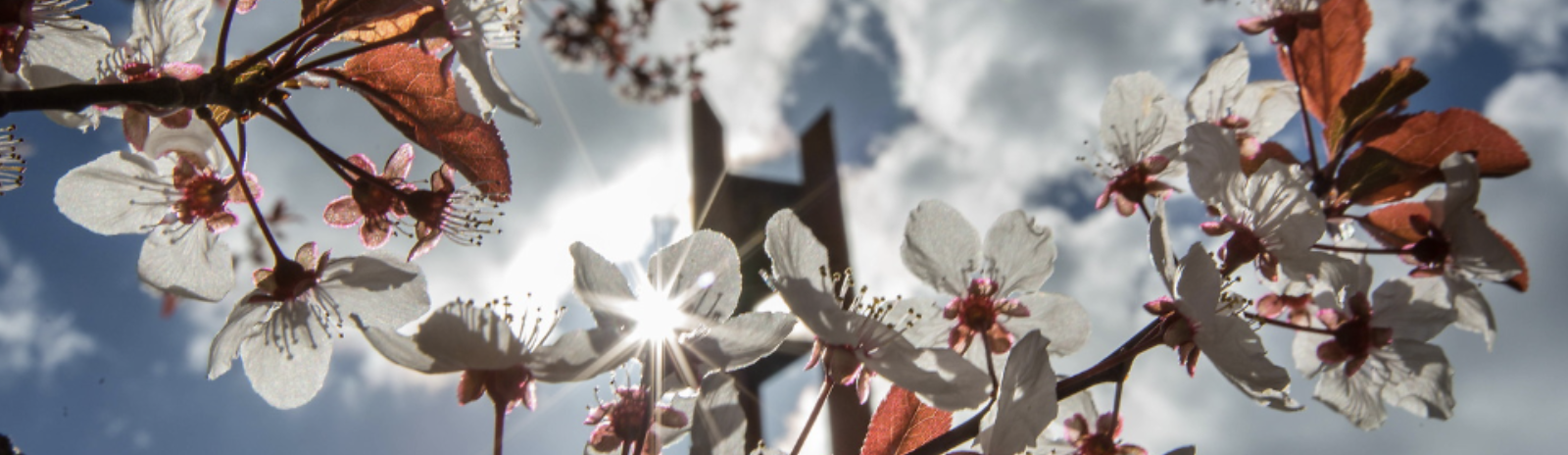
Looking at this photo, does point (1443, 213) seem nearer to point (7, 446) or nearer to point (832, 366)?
point (832, 366)

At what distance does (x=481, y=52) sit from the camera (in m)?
0.76

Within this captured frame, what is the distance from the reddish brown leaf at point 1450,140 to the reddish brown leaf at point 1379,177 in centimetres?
2

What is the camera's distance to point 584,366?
0.73 meters

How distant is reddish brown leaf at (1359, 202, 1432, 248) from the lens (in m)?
1.10

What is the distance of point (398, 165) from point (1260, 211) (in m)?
1.02

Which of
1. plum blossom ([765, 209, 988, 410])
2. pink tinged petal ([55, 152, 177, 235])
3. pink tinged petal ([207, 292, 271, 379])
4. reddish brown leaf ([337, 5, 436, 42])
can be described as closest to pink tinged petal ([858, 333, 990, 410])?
plum blossom ([765, 209, 988, 410])

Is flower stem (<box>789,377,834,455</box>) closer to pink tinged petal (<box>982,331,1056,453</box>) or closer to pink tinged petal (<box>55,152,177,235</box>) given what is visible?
pink tinged petal (<box>982,331,1056,453</box>)

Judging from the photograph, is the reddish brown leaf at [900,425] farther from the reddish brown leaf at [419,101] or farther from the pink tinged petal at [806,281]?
the reddish brown leaf at [419,101]

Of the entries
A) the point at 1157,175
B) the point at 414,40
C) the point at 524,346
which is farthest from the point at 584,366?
the point at 1157,175

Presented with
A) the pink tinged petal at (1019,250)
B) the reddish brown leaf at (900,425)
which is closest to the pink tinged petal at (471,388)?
the reddish brown leaf at (900,425)

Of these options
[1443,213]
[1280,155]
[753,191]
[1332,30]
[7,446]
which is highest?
[753,191]

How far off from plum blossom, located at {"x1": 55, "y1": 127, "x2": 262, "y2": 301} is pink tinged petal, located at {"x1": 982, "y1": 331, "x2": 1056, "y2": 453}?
0.88m

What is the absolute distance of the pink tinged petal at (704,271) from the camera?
0.82 metres

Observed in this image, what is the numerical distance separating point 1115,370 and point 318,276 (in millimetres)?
888
